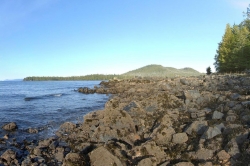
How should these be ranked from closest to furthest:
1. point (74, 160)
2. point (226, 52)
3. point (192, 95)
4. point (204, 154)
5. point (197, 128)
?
point (204, 154) < point (74, 160) < point (197, 128) < point (192, 95) < point (226, 52)

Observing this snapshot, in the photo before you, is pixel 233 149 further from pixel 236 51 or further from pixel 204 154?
pixel 236 51

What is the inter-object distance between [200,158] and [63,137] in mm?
8311

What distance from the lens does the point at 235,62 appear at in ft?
171

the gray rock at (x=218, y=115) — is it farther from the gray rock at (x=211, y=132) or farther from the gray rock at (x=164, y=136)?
the gray rock at (x=164, y=136)

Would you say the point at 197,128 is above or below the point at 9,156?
above

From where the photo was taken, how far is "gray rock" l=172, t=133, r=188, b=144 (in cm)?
924

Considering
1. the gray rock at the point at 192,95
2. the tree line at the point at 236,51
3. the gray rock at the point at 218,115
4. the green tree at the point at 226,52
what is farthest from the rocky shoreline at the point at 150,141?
the green tree at the point at 226,52

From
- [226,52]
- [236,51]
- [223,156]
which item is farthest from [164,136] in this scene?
[226,52]

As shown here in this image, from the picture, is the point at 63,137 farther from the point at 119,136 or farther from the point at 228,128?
the point at 228,128

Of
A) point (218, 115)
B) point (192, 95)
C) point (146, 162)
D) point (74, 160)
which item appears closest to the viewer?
point (146, 162)

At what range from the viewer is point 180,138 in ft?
30.6

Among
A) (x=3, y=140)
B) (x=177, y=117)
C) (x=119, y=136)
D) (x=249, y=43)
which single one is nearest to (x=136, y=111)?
(x=177, y=117)

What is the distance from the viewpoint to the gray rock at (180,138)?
9238mm

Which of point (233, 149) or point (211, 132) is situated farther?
point (211, 132)
